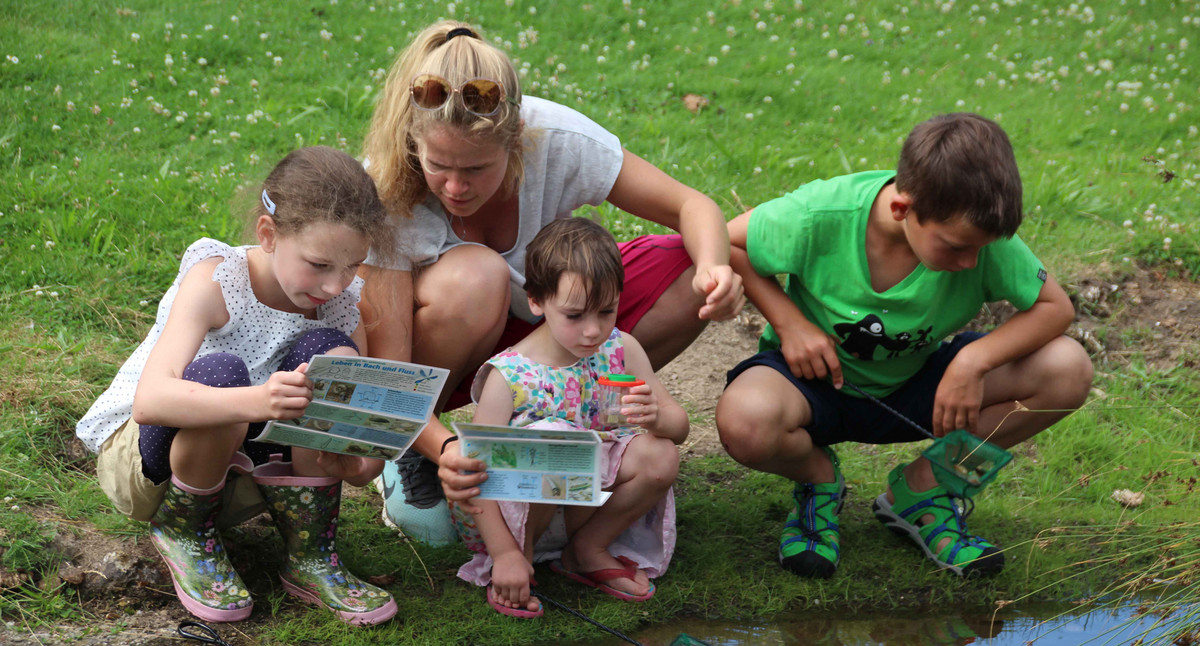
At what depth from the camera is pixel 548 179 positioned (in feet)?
8.95

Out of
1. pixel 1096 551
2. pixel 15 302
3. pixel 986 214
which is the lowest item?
pixel 1096 551

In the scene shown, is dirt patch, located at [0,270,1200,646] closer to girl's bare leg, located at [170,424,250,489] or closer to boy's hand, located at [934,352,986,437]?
girl's bare leg, located at [170,424,250,489]

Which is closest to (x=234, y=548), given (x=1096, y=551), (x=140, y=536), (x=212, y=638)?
(x=140, y=536)

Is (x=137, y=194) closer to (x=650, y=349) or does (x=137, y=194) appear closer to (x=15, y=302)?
(x=15, y=302)

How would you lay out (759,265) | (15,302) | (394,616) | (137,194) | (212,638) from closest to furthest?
1. (212,638)
2. (394,616)
3. (759,265)
4. (15,302)
5. (137,194)

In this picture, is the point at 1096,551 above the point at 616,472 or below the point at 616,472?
below

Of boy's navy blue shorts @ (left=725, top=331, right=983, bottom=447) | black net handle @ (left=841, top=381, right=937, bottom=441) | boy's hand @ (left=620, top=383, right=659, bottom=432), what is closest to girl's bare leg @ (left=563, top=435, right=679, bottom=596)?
boy's hand @ (left=620, top=383, right=659, bottom=432)

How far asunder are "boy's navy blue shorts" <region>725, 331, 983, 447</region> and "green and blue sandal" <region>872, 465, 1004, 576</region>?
16 cm

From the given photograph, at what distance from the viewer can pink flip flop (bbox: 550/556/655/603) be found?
248 centimetres

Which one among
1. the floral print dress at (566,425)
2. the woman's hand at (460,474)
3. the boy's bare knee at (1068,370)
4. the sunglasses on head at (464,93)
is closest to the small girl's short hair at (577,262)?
the floral print dress at (566,425)

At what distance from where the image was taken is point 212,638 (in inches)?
84.6

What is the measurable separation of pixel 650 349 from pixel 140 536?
4.45 feet

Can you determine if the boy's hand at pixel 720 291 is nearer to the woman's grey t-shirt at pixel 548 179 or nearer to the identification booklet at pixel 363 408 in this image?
the woman's grey t-shirt at pixel 548 179

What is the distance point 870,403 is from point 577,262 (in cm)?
95
